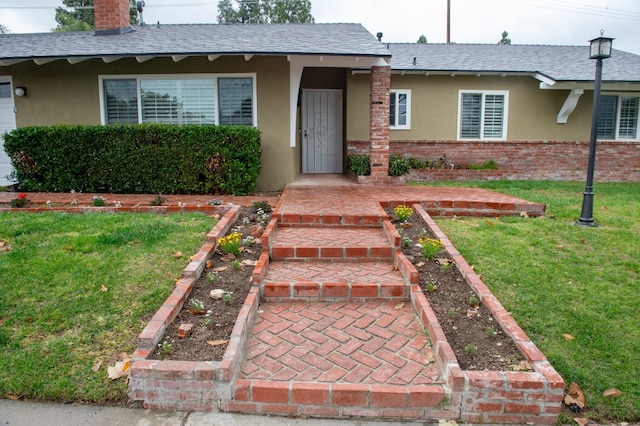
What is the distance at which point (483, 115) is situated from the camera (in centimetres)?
1277

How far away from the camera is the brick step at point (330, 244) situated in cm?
486

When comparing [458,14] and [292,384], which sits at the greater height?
[458,14]

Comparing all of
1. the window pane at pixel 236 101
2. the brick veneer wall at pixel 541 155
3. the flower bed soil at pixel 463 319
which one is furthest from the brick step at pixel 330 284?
the brick veneer wall at pixel 541 155

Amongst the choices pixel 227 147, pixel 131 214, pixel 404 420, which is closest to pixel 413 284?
pixel 404 420

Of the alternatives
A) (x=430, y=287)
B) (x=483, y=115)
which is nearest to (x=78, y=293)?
(x=430, y=287)

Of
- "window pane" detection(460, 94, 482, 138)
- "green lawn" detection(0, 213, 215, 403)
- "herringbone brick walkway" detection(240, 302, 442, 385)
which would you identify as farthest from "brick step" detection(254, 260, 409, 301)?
"window pane" detection(460, 94, 482, 138)

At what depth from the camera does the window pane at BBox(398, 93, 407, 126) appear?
12539 millimetres

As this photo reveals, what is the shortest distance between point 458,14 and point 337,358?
2768 cm

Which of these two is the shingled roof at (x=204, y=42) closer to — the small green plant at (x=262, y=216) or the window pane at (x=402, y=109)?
the window pane at (x=402, y=109)

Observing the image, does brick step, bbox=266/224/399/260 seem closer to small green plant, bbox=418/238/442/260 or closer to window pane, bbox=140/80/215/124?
small green plant, bbox=418/238/442/260

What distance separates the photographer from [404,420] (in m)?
2.82

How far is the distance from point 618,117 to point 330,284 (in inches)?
508

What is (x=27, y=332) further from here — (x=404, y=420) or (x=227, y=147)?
(x=227, y=147)

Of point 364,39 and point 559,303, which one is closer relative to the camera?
point 559,303
